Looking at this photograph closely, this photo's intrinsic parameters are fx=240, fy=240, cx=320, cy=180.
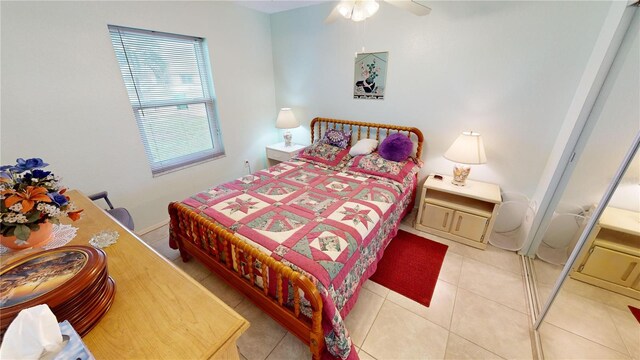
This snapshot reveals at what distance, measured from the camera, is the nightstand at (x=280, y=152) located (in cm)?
349

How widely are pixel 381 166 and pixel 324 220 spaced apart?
1134mm

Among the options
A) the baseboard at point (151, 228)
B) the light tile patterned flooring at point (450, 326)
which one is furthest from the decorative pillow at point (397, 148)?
the baseboard at point (151, 228)

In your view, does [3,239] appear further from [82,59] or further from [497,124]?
[497,124]

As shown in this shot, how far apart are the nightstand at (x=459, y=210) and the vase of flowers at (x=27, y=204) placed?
2.66m

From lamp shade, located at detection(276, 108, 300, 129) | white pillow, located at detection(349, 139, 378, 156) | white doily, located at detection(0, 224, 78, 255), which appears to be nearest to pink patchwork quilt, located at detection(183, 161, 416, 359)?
white pillow, located at detection(349, 139, 378, 156)

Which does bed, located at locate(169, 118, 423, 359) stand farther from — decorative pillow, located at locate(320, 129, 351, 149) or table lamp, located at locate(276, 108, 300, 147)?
table lamp, located at locate(276, 108, 300, 147)

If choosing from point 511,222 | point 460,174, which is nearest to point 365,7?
point 460,174

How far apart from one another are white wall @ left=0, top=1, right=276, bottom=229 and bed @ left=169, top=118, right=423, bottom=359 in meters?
0.94

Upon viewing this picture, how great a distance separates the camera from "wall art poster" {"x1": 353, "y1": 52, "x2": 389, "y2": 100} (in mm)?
2773

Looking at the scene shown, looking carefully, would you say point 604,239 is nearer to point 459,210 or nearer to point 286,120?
point 459,210

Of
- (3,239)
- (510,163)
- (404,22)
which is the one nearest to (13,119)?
(3,239)

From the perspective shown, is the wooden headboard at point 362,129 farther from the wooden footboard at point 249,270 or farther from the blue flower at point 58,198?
the blue flower at point 58,198

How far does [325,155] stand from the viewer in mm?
3008

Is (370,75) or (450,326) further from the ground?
(370,75)
